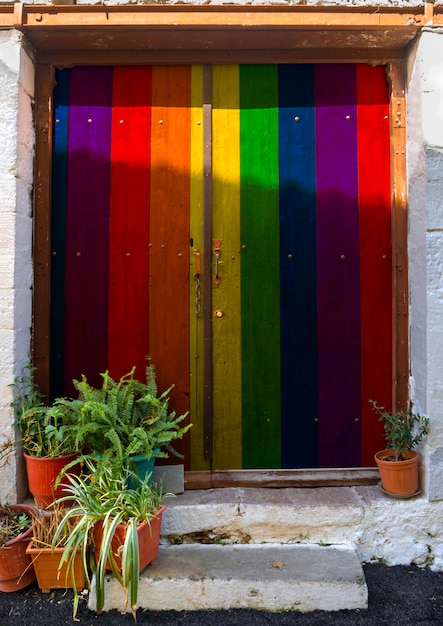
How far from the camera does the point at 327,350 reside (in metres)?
2.99

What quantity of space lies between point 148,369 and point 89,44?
1.87 meters

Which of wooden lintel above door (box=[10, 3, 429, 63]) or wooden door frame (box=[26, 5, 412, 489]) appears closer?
wooden lintel above door (box=[10, 3, 429, 63])

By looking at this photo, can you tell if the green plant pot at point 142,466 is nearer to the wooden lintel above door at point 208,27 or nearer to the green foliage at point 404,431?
the green foliage at point 404,431

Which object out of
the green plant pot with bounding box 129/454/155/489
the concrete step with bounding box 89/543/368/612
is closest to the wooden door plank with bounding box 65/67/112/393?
the green plant pot with bounding box 129/454/155/489

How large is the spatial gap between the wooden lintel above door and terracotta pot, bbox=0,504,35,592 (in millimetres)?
2600

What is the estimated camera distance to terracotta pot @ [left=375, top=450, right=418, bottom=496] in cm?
271

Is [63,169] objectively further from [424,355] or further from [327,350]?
[424,355]

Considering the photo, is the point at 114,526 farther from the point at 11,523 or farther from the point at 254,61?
the point at 254,61

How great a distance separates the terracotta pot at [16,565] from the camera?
2.37 meters

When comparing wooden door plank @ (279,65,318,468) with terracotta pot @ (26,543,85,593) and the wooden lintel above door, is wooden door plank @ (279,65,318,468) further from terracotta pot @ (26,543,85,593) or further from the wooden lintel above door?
terracotta pot @ (26,543,85,593)

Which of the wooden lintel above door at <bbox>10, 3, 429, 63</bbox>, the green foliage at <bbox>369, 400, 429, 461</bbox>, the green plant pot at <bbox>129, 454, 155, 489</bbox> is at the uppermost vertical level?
the wooden lintel above door at <bbox>10, 3, 429, 63</bbox>

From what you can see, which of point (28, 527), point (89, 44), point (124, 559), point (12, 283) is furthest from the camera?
point (89, 44)

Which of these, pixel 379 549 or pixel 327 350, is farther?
pixel 327 350

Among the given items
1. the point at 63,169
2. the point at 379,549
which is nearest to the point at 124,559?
the point at 379,549
